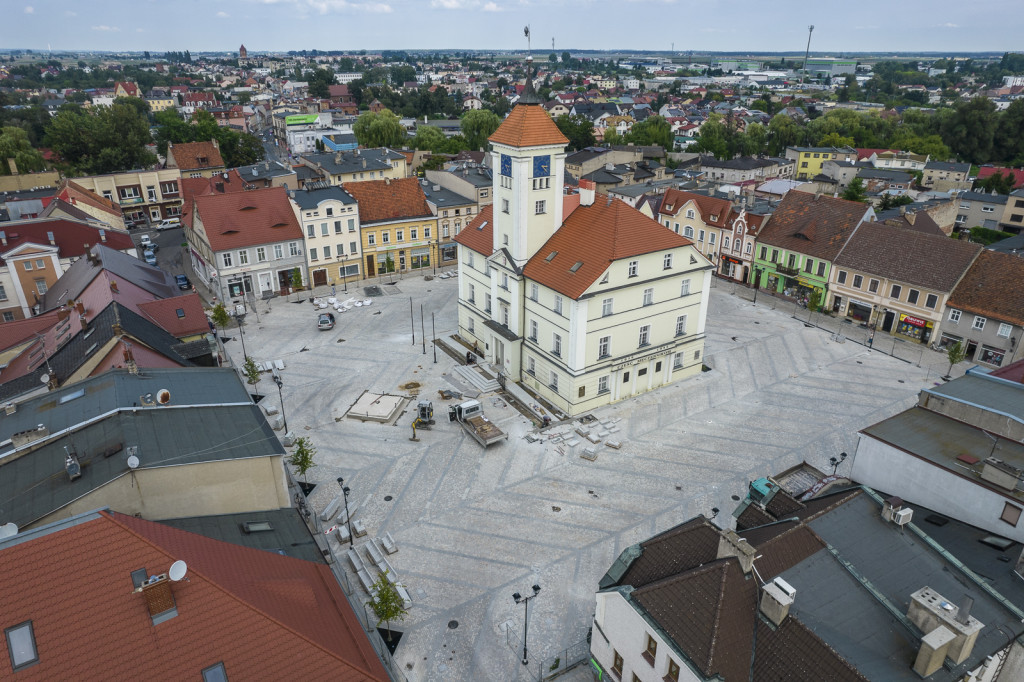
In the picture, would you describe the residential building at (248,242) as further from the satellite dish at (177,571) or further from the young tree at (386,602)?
the satellite dish at (177,571)

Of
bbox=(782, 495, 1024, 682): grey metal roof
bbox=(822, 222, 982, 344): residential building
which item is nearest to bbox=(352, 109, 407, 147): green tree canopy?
bbox=(822, 222, 982, 344): residential building

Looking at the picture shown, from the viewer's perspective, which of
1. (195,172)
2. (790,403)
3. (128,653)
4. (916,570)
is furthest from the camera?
(195,172)

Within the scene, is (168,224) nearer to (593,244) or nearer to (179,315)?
(179,315)

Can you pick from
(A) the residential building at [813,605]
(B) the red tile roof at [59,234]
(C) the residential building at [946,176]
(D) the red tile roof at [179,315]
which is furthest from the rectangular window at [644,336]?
(C) the residential building at [946,176]

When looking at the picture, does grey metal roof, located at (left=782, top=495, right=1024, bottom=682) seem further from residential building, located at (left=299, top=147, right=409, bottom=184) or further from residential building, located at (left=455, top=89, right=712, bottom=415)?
residential building, located at (left=299, top=147, right=409, bottom=184)

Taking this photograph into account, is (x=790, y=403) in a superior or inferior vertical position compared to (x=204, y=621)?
inferior

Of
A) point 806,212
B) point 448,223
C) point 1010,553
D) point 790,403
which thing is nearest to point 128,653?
point 1010,553

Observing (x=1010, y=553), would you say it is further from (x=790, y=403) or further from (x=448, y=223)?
(x=448, y=223)
